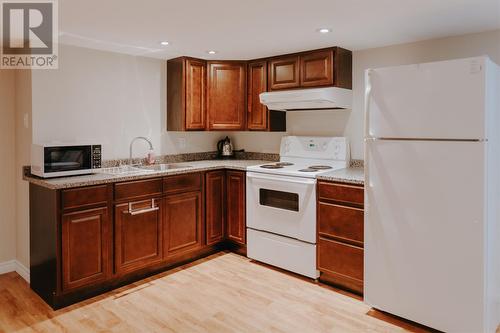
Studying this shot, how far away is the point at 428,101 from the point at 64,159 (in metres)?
2.64

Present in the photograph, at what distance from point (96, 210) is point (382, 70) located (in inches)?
89.6

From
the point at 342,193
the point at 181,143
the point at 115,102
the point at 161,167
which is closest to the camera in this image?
the point at 342,193

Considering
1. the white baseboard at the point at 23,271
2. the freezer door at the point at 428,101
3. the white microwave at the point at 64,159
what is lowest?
the white baseboard at the point at 23,271

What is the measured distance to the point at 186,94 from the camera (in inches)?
156

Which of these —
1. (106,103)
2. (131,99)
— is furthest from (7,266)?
(131,99)

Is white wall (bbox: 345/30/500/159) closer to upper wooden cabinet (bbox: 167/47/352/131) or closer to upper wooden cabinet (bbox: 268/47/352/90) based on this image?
upper wooden cabinet (bbox: 268/47/352/90)

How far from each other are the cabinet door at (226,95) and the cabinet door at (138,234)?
1229 mm

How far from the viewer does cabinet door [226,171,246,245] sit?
3.80 m

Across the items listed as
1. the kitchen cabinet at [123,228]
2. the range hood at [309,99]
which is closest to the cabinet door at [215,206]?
the kitchen cabinet at [123,228]

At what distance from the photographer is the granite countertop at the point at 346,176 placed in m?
2.89

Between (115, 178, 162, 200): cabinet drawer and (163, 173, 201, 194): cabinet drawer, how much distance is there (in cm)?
8

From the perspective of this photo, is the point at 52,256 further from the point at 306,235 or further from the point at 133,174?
the point at 306,235

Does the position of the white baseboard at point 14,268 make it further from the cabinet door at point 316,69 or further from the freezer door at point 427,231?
the cabinet door at point 316,69

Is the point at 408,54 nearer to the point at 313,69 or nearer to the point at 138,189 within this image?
the point at 313,69
